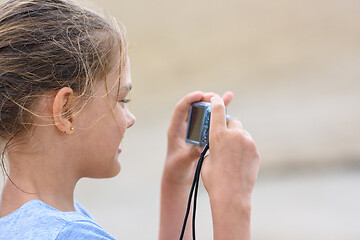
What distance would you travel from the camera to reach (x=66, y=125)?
686 millimetres

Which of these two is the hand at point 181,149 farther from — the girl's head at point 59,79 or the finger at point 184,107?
the girl's head at point 59,79

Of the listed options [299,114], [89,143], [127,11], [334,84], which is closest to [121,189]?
Result: [299,114]

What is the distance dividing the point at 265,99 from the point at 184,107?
6.55 feet

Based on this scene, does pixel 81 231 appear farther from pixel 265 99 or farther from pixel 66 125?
pixel 265 99

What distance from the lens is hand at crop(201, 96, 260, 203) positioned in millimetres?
677

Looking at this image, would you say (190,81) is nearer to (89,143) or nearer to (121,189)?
(121,189)

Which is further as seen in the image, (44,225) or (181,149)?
(181,149)

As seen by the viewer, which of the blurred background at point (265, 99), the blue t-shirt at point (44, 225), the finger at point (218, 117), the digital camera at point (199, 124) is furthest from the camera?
the blurred background at point (265, 99)

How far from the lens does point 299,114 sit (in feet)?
8.49

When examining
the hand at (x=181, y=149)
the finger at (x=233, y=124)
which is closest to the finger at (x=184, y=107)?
the hand at (x=181, y=149)

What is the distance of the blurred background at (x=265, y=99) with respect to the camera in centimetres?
193

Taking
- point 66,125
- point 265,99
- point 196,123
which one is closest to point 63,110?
point 66,125

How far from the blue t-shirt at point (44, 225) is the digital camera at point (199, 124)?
0.27 meters

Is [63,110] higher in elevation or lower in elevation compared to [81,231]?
higher
